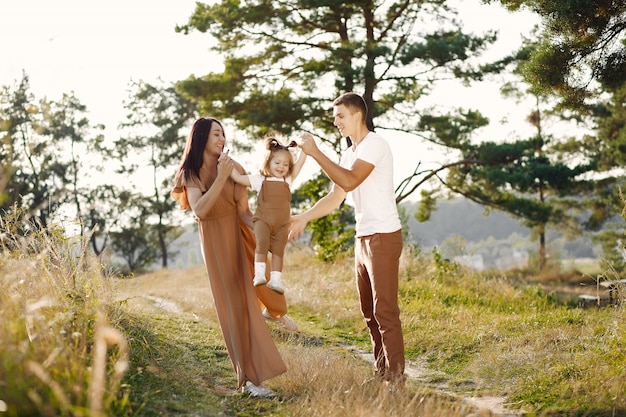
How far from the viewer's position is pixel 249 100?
17.6 meters

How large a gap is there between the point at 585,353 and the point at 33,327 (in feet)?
13.8

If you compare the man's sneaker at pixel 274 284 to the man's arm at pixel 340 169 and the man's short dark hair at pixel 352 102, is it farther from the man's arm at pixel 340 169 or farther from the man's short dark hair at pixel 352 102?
the man's short dark hair at pixel 352 102

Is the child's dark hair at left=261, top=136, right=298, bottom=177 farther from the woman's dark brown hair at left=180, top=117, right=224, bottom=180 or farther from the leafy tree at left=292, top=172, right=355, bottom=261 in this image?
the leafy tree at left=292, top=172, right=355, bottom=261

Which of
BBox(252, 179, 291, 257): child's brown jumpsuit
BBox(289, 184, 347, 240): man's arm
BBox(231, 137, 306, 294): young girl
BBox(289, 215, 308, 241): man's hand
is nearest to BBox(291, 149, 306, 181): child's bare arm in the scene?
BBox(231, 137, 306, 294): young girl

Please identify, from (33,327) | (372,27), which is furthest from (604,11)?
(372,27)

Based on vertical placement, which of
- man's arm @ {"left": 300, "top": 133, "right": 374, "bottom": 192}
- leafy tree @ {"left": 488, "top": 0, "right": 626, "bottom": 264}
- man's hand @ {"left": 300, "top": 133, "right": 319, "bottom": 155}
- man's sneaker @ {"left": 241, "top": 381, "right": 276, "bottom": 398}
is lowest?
man's sneaker @ {"left": 241, "top": 381, "right": 276, "bottom": 398}

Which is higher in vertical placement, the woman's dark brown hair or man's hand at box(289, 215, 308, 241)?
the woman's dark brown hair

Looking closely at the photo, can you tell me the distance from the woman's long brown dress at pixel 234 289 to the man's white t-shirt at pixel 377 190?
0.97 m

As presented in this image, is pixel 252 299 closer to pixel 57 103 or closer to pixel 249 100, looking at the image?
pixel 249 100

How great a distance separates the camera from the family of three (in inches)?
181

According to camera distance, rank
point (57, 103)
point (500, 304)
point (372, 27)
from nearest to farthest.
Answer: point (500, 304)
point (372, 27)
point (57, 103)

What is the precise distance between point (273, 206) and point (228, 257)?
0.52 meters

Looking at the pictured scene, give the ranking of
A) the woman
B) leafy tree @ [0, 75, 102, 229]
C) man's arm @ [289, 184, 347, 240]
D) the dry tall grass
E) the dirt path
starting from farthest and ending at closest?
leafy tree @ [0, 75, 102, 229]
man's arm @ [289, 184, 347, 240]
the woman
the dirt path
the dry tall grass

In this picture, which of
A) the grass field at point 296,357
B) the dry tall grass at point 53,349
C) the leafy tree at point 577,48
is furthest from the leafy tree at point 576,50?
the dry tall grass at point 53,349
